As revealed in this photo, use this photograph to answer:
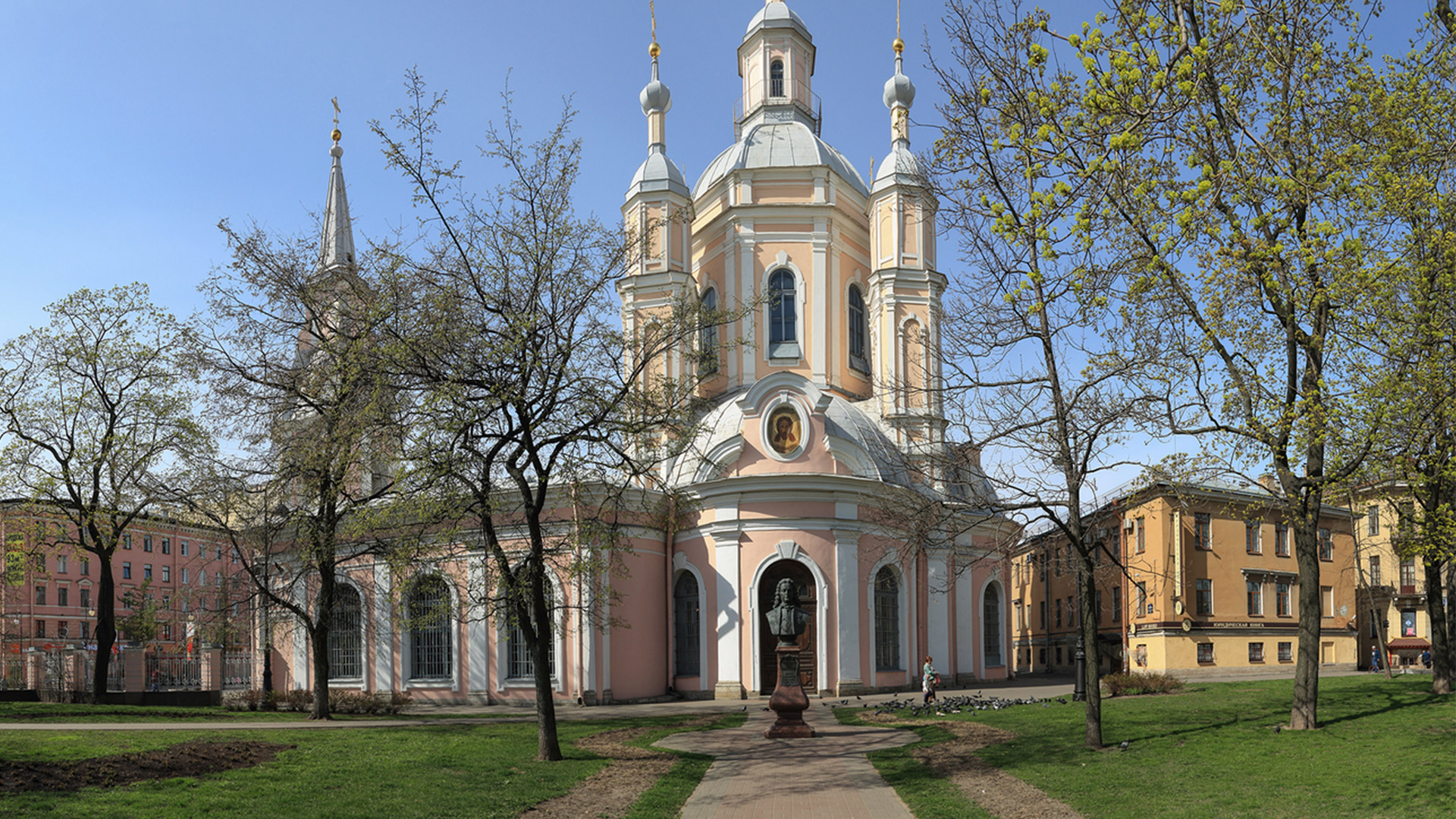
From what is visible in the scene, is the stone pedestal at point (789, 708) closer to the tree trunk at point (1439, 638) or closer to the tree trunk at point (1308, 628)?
the tree trunk at point (1308, 628)

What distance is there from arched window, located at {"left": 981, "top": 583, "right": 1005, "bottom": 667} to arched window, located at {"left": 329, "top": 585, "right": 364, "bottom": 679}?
19.3m

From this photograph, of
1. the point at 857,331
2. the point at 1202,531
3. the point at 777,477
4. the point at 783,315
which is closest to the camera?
the point at 777,477

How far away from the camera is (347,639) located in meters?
32.5

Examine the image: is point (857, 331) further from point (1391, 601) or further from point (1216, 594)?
point (1391, 601)

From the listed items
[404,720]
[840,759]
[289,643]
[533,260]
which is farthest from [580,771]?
[289,643]

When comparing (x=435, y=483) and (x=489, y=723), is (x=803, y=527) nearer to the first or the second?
(x=489, y=723)

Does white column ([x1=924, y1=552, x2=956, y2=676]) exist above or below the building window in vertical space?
below

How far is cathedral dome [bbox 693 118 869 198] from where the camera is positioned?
3625cm

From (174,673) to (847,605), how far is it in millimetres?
19090

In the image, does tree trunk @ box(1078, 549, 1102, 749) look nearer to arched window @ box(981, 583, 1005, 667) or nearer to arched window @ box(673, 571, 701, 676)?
arched window @ box(673, 571, 701, 676)

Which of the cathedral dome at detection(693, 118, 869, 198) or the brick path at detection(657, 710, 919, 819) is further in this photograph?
the cathedral dome at detection(693, 118, 869, 198)

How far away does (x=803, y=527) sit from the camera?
93.9ft

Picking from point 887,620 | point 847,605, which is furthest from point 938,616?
point 847,605

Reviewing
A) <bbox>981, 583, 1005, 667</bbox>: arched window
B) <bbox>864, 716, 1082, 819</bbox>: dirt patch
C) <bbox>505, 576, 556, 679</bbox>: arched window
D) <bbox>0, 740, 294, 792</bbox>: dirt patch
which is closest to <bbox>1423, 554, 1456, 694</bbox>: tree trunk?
<bbox>864, 716, 1082, 819</bbox>: dirt patch
